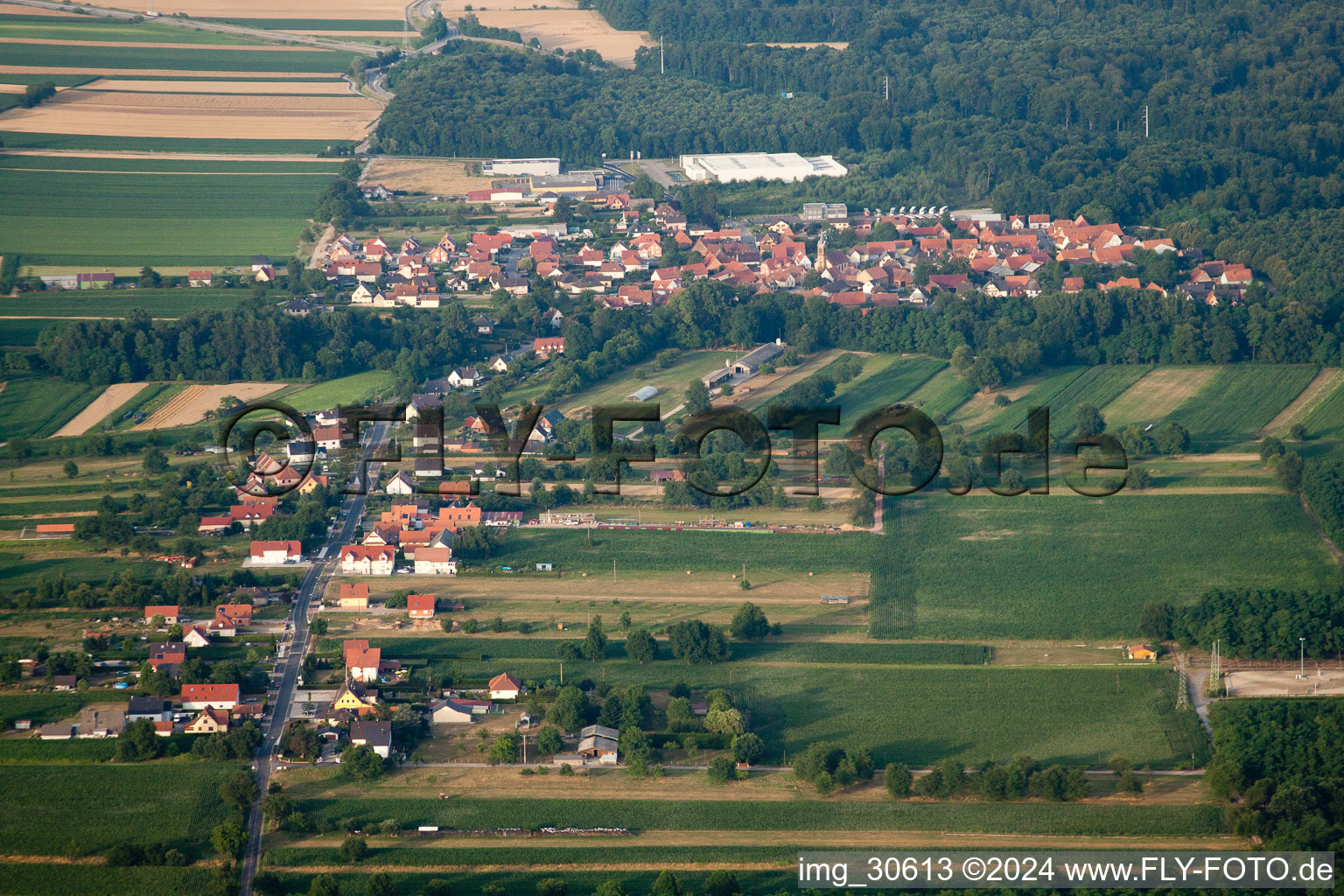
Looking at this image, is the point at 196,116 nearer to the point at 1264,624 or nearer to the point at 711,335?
the point at 711,335

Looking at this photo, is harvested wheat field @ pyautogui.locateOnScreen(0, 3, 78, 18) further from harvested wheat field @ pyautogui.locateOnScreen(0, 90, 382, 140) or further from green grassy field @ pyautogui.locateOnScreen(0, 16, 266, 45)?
harvested wheat field @ pyautogui.locateOnScreen(0, 90, 382, 140)

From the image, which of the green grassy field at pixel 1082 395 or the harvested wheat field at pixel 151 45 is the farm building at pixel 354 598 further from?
the harvested wheat field at pixel 151 45

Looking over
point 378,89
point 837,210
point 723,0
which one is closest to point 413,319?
point 837,210

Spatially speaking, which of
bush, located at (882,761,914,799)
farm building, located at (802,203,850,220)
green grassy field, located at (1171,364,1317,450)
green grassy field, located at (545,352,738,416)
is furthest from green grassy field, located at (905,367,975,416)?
farm building, located at (802,203,850,220)

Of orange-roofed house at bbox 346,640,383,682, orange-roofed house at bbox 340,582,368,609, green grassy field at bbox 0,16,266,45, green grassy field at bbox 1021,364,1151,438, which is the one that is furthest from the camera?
green grassy field at bbox 0,16,266,45

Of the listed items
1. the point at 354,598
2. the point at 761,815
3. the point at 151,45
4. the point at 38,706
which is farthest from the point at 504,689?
the point at 151,45
